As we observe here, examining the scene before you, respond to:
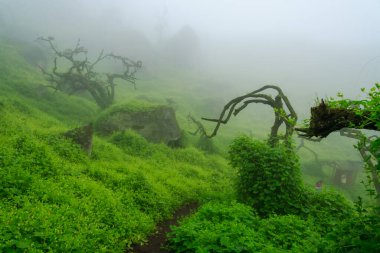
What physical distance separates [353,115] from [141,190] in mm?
8948

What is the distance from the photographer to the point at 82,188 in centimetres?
1074

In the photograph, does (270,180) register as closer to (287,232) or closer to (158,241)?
(287,232)

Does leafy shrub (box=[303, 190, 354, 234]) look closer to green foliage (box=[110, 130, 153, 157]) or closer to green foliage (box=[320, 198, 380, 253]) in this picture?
green foliage (box=[320, 198, 380, 253])

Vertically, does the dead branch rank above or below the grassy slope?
above

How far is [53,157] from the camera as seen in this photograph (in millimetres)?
12336

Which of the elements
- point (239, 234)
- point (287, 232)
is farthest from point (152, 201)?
point (287, 232)

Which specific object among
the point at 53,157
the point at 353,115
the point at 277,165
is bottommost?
the point at 53,157

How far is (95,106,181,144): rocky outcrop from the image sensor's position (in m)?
23.1

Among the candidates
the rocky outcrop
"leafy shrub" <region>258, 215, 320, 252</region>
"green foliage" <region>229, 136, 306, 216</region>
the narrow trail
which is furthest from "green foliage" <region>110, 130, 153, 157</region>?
"leafy shrub" <region>258, 215, 320, 252</region>

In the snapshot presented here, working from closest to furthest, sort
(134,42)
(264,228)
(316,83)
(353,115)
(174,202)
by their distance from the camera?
(353,115) < (264,228) < (174,202) < (134,42) < (316,83)

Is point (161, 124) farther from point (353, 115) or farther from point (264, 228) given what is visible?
point (353, 115)

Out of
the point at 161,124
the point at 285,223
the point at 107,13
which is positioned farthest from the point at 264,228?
the point at 107,13

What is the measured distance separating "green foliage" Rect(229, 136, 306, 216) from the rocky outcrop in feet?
39.8

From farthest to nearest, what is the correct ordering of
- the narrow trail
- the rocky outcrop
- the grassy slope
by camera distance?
the rocky outcrop → the narrow trail → the grassy slope
